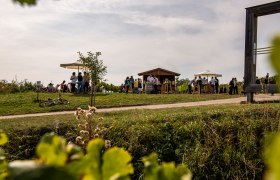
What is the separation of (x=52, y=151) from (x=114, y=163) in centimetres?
10

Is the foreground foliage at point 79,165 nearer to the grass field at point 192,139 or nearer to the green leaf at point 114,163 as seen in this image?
the green leaf at point 114,163

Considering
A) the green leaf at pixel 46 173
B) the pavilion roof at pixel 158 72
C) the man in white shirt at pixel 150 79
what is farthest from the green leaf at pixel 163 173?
the pavilion roof at pixel 158 72

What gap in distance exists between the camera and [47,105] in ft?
60.8

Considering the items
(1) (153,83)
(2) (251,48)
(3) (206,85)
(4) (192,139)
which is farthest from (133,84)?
(4) (192,139)

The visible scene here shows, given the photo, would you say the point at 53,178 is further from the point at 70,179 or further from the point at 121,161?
the point at 121,161

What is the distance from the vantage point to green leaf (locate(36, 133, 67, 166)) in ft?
1.03

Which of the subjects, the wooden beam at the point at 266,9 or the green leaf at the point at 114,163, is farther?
the wooden beam at the point at 266,9

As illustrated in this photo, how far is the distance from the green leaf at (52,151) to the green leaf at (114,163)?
0.24ft

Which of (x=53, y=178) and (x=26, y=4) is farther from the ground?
(x=26, y=4)

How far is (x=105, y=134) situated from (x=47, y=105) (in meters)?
11.8

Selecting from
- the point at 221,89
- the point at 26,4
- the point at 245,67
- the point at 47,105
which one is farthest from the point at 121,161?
the point at 221,89

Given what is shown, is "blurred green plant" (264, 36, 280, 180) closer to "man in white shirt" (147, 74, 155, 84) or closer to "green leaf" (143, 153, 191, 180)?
"green leaf" (143, 153, 191, 180)

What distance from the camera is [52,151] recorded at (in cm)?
32

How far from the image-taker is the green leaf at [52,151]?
31cm
